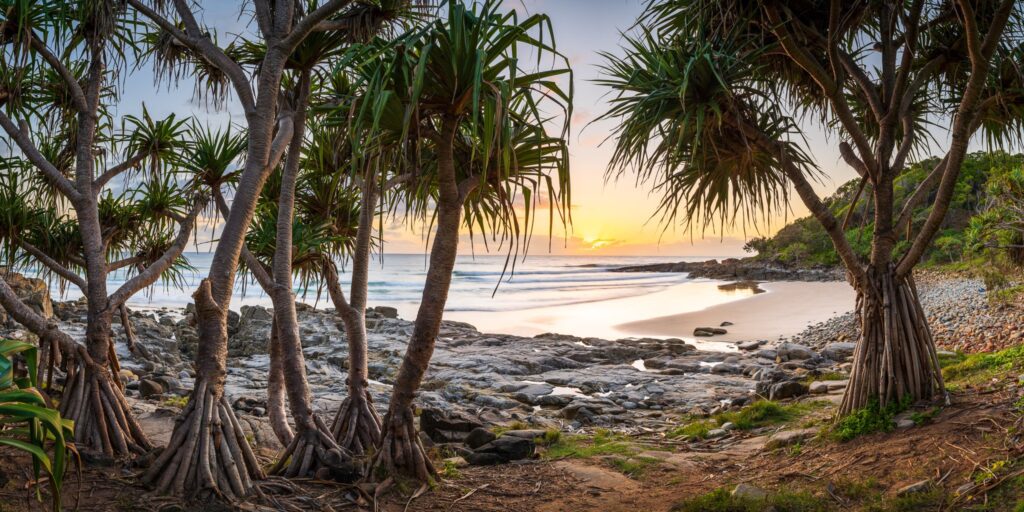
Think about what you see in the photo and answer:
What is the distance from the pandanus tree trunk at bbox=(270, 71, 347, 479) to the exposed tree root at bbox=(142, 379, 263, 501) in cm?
57

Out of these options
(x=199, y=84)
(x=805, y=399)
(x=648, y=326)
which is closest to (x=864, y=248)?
(x=648, y=326)

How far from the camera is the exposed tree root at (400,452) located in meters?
4.42

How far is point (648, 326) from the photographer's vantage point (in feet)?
61.3

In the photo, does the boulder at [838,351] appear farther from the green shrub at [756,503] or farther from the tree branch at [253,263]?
the tree branch at [253,263]

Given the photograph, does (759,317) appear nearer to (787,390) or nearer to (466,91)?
(787,390)

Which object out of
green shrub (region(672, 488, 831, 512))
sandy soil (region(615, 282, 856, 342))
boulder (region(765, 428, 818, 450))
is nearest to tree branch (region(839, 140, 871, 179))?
boulder (region(765, 428, 818, 450))

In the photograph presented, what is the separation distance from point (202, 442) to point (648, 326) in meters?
15.9

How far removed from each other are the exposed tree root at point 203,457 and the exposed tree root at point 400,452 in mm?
835

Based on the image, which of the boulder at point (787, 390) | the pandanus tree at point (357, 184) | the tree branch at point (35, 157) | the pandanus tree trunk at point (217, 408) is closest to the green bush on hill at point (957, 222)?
the boulder at point (787, 390)

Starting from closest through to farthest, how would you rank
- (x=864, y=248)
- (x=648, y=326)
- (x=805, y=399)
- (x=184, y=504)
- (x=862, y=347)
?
1. (x=184, y=504)
2. (x=862, y=347)
3. (x=805, y=399)
4. (x=648, y=326)
5. (x=864, y=248)

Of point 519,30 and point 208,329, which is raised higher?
point 519,30

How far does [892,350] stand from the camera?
16.1 feet

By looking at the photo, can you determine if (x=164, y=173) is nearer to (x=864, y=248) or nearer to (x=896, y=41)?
(x=896, y=41)

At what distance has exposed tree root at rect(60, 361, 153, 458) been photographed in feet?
14.5
